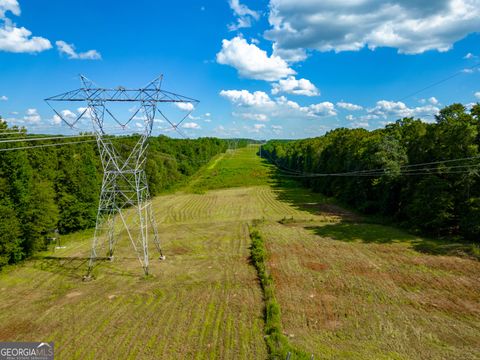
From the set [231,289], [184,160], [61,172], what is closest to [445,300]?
[231,289]

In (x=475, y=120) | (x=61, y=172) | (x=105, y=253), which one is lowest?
(x=105, y=253)

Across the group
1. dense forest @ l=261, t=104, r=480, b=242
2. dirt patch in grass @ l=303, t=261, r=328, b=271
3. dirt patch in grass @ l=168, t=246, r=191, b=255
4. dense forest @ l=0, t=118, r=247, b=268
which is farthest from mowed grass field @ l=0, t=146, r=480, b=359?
dense forest @ l=261, t=104, r=480, b=242

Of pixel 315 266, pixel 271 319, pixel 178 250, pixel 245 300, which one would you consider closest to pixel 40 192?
pixel 178 250

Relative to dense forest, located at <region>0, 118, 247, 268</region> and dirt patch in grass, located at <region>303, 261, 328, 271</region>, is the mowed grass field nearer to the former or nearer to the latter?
dirt patch in grass, located at <region>303, 261, 328, 271</region>

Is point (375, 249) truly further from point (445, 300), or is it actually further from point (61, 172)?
point (61, 172)

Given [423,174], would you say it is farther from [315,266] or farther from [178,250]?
[178,250]

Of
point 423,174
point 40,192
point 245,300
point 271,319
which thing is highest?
point 423,174
